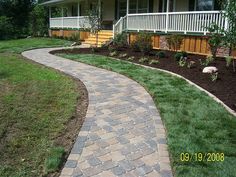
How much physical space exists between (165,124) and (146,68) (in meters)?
5.47

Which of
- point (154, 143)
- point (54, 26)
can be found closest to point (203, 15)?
point (154, 143)

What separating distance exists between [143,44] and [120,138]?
9.07 meters

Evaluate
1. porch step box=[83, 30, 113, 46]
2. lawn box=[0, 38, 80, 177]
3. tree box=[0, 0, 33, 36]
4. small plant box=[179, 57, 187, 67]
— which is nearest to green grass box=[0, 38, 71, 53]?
porch step box=[83, 30, 113, 46]

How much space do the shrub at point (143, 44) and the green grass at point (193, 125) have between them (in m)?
4.91

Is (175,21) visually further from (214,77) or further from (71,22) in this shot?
(71,22)

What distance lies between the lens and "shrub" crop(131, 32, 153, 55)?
1338 centimetres

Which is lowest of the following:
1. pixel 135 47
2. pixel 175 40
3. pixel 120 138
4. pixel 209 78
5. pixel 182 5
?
pixel 120 138

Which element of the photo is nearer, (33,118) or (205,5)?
(33,118)

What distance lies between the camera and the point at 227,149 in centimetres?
429

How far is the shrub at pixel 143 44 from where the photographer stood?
13.4m

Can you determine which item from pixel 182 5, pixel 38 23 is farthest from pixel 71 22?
pixel 182 5

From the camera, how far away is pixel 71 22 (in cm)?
2495

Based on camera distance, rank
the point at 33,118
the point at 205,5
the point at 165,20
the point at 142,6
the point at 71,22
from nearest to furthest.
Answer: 1. the point at 33,118
2. the point at 165,20
3. the point at 205,5
4. the point at 142,6
5. the point at 71,22

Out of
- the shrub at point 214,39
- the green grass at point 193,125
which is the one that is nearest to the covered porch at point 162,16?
the shrub at point 214,39
